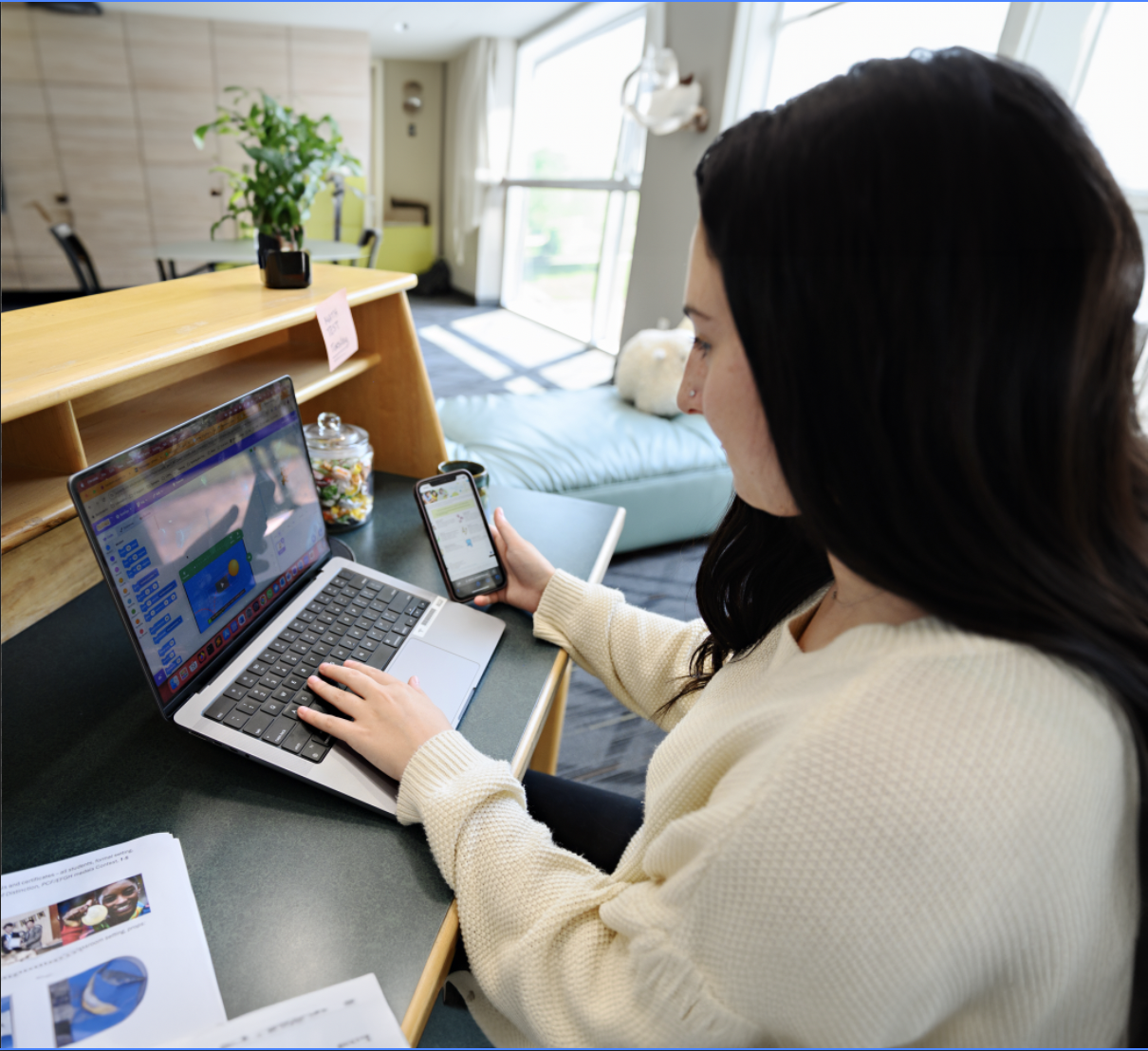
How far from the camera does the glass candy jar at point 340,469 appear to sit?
1025 millimetres

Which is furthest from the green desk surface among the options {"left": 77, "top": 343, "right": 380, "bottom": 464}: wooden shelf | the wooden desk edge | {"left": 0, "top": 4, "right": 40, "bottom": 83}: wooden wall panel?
{"left": 0, "top": 4, "right": 40, "bottom": 83}: wooden wall panel

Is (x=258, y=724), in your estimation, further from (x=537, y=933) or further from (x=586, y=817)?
(x=586, y=817)

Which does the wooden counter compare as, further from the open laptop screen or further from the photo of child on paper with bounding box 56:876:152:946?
the photo of child on paper with bounding box 56:876:152:946

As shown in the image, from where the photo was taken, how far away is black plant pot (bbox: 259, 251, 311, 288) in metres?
0.92

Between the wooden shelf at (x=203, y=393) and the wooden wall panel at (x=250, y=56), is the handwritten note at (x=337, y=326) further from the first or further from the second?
the wooden wall panel at (x=250, y=56)

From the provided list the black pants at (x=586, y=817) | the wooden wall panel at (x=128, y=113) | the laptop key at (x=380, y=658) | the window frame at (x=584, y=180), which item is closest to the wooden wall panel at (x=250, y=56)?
the wooden wall panel at (x=128, y=113)

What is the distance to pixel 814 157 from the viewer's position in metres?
0.41

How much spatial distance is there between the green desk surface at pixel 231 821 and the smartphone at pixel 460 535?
0.15 metres

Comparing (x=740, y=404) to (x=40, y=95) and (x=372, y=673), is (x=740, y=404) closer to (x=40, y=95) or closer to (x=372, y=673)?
(x=372, y=673)

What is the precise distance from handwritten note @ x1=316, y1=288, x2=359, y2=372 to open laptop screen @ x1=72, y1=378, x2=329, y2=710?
14 centimetres

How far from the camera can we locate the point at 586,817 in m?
0.89

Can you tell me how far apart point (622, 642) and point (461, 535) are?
0.91ft

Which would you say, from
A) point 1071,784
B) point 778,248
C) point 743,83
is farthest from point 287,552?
point 743,83

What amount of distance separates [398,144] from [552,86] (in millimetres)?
2318
